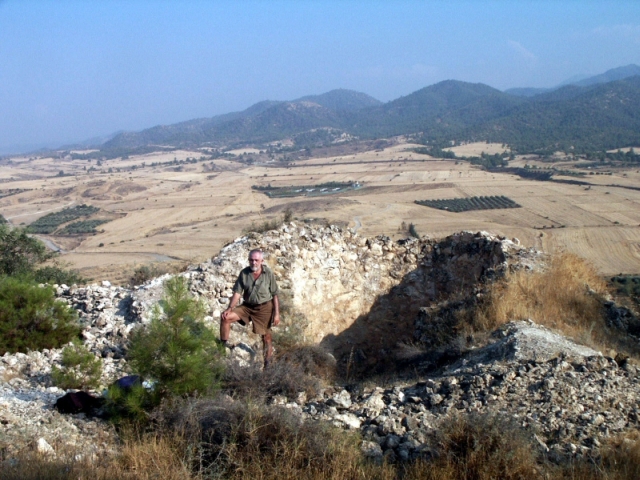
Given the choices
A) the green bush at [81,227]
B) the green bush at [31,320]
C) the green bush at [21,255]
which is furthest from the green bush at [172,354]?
the green bush at [81,227]

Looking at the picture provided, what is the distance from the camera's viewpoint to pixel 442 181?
219 ft

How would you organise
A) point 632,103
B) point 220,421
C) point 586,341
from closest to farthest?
point 220,421, point 586,341, point 632,103

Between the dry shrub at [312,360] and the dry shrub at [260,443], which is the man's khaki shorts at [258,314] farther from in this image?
the dry shrub at [260,443]

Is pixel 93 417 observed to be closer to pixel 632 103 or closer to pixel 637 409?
pixel 637 409

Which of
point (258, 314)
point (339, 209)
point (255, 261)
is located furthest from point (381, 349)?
point (339, 209)

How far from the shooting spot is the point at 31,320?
6.67m

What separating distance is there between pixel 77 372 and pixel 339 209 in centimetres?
4224

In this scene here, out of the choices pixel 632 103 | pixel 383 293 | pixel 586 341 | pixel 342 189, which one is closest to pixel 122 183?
pixel 342 189

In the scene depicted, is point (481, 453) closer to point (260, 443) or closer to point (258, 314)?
point (260, 443)

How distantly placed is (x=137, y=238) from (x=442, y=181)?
146 ft

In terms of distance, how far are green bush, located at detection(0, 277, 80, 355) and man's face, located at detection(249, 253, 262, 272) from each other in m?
3.22

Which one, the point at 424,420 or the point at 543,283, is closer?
the point at 424,420

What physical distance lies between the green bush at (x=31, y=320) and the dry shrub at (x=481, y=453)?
5797 millimetres

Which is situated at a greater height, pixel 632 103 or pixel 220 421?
pixel 632 103
